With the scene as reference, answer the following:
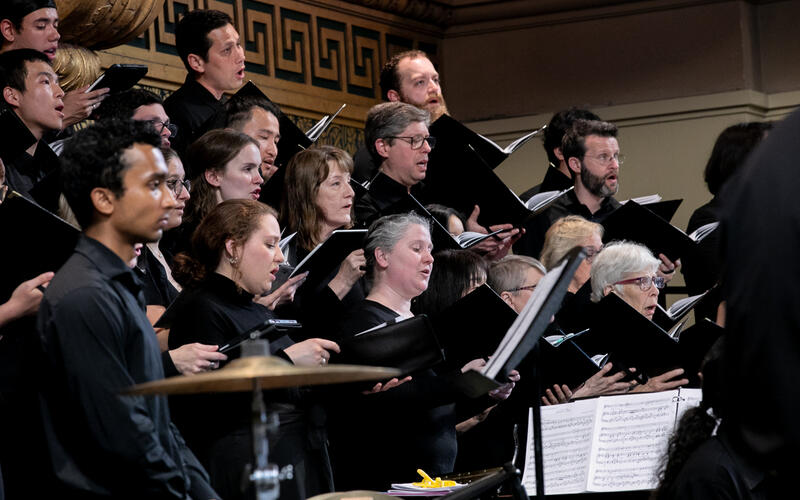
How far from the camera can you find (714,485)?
2.62m

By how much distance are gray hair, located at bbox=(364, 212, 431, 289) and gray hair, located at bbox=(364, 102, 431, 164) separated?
2.95 feet

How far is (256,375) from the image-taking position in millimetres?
1946

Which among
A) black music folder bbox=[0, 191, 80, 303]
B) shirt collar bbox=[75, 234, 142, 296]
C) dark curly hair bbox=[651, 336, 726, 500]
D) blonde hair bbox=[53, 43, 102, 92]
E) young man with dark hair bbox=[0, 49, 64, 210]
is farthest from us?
blonde hair bbox=[53, 43, 102, 92]

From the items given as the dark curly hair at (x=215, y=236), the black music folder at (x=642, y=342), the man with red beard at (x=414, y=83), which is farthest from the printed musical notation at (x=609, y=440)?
the man with red beard at (x=414, y=83)

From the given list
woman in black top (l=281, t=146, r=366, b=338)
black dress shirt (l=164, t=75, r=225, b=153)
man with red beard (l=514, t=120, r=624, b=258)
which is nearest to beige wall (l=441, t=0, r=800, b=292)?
man with red beard (l=514, t=120, r=624, b=258)

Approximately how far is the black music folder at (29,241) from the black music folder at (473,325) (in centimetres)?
129

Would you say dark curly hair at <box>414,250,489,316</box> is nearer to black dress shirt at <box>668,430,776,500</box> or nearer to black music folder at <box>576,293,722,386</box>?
black music folder at <box>576,293,722,386</box>

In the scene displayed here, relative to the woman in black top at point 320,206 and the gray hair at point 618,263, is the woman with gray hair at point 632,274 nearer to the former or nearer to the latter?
the gray hair at point 618,263

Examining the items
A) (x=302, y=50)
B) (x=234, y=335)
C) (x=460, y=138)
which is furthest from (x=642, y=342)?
(x=302, y=50)

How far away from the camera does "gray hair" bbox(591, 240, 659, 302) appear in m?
4.98

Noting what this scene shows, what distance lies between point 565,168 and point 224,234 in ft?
10.2

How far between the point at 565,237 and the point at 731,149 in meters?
0.80

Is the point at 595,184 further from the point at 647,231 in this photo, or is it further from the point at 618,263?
the point at 618,263

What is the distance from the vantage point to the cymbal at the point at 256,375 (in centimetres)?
195
